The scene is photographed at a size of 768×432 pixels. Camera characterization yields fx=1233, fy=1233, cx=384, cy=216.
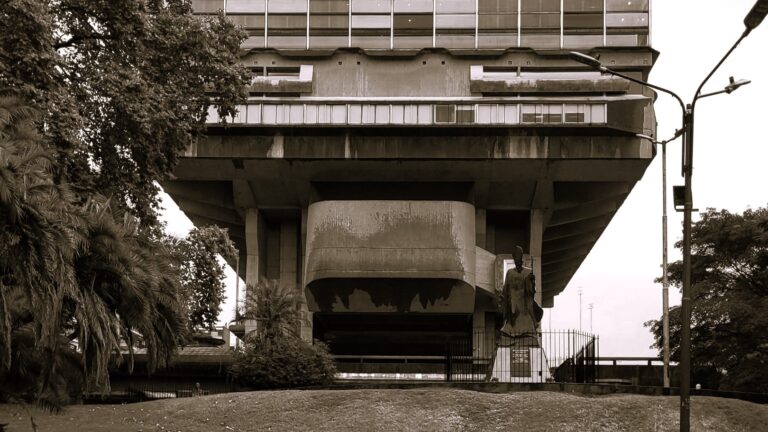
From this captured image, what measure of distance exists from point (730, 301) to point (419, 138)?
15960mm

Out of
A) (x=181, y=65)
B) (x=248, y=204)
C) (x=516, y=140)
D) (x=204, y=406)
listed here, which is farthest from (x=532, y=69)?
(x=204, y=406)

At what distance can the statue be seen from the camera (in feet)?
110

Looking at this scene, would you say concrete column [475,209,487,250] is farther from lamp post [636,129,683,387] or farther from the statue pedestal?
the statue pedestal

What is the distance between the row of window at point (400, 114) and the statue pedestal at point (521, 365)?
954 inches

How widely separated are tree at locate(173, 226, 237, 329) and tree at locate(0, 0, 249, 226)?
151 centimetres

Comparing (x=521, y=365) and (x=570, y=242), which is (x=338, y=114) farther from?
(x=570, y=242)

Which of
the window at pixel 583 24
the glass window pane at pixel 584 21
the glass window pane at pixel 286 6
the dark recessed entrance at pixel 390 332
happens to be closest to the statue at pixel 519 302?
the dark recessed entrance at pixel 390 332

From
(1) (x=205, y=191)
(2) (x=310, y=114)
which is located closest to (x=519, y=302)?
(2) (x=310, y=114)

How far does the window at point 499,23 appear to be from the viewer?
61719 mm

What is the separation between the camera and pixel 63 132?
27.4 meters

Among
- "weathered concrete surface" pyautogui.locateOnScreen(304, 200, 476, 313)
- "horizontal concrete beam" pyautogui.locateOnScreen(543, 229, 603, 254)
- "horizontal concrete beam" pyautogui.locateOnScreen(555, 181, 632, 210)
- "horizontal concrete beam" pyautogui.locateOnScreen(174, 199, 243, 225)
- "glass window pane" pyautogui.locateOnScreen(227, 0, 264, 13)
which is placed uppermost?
"glass window pane" pyautogui.locateOnScreen(227, 0, 264, 13)

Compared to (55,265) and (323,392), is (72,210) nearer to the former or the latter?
(55,265)

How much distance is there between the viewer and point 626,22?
200ft

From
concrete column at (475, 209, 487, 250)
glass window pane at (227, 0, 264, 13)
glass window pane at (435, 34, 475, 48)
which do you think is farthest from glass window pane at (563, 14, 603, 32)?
glass window pane at (227, 0, 264, 13)
